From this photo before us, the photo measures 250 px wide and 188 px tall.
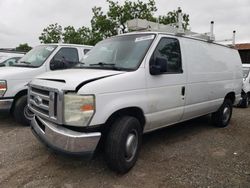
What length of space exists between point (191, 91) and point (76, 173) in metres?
2.59

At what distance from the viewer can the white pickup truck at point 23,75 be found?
523 centimetres

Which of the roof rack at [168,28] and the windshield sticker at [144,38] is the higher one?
the roof rack at [168,28]

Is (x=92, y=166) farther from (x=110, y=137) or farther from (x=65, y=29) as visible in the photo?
(x=65, y=29)

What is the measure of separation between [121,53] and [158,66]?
0.68 m

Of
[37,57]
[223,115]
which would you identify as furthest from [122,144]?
[37,57]

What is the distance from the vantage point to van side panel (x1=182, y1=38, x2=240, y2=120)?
4.67 meters

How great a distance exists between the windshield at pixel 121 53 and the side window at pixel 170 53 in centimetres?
22

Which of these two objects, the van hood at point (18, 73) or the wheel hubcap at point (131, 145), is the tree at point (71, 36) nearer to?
the van hood at point (18, 73)

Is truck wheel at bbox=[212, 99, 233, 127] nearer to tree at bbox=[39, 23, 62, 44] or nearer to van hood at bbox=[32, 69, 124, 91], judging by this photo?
van hood at bbox=[32, 69, 124, 91]

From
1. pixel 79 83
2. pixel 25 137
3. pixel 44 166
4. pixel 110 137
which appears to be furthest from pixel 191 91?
pixel 25 137

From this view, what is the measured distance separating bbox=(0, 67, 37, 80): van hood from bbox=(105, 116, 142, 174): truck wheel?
123 inches

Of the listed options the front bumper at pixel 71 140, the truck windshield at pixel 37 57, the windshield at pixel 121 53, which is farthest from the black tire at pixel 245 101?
the front bumper at pixel 71 140

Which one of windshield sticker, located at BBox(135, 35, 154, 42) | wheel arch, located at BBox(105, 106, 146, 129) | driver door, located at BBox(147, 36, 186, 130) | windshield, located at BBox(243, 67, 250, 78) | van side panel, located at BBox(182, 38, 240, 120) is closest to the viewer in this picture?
wheel arch, located at BBox(105, 106, 146, 129)

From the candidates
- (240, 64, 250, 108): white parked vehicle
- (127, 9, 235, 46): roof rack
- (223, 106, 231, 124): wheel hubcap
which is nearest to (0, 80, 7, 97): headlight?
(127, 9, 235, 46): roof rack
